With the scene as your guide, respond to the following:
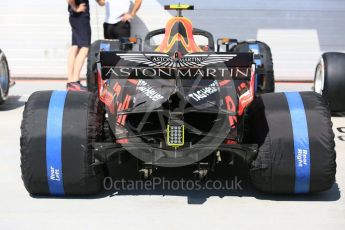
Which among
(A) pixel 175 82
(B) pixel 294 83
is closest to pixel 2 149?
(A) pixel 175 82

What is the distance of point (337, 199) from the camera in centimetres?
555

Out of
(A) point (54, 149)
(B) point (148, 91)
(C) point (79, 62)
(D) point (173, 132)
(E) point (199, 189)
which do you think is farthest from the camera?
(C) point (79, 62)

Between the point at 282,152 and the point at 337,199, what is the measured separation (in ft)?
2.30

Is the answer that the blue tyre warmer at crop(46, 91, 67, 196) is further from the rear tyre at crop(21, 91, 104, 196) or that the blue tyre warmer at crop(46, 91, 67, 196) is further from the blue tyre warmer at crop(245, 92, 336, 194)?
the blue tyre warmer at crop(245, 92, 336, 194)

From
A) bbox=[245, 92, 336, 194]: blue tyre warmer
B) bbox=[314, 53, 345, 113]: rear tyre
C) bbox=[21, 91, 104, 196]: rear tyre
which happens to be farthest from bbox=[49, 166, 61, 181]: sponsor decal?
bbox=[314, 53, 345, 113]: rear tyre

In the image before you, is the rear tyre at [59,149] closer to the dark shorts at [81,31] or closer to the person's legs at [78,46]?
the person's legs at [78,46]

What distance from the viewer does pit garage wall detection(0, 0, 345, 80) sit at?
511 inches

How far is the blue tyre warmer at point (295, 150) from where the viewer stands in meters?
5.27

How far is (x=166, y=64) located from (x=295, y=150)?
1.24 meters

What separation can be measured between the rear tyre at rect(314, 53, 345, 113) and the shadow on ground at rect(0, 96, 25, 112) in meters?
4.55

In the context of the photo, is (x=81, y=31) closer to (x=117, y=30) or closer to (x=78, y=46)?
(x=78, y=46)

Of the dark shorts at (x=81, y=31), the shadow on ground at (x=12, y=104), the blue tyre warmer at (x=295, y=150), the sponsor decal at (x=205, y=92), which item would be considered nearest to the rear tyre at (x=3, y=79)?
the shadow on ground at (x=12, y=104)

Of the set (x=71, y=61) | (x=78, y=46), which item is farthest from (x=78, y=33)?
(x=71, y=61)

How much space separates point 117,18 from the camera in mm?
11891
